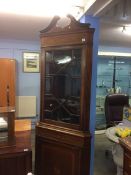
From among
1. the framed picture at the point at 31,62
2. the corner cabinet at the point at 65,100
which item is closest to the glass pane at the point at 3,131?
the corner cabinet at the point at 65,100

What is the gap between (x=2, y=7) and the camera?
2211 mm

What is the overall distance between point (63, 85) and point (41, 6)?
0.94 m

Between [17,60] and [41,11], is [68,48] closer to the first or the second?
[41,11]

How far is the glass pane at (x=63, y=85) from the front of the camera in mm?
1997

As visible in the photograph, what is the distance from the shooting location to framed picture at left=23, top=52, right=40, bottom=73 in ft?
15.3

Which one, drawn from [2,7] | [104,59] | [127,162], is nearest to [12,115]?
[127,162]

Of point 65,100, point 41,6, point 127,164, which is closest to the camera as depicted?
point 127,164

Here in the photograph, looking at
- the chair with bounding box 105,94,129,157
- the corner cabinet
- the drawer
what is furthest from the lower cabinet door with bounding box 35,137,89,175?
the chair with bounding box 105,94,129,157

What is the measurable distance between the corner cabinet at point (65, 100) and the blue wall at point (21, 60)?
2.68m

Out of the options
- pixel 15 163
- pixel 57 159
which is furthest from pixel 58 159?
pixel 15 163

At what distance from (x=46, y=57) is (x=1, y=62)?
2291 millimetres

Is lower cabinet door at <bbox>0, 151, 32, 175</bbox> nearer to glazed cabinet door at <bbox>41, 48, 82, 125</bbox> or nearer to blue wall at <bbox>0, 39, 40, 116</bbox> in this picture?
glazed cabinet door at <bbox>41, 48, 82, 125</bbox>

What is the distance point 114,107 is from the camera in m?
3.71

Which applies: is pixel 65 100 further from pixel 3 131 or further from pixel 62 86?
pixel 3 131
